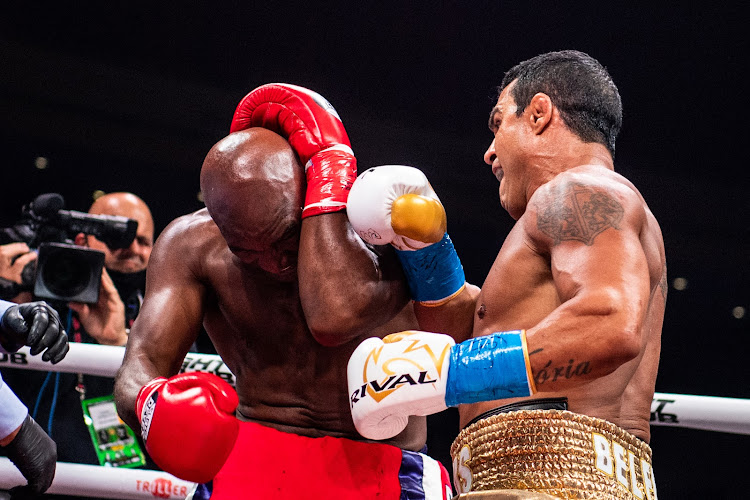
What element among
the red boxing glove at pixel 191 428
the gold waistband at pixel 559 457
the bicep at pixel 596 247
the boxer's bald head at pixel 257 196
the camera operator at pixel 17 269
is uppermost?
the bicep at pixel 596 247

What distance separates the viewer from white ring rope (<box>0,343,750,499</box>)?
2025 mm

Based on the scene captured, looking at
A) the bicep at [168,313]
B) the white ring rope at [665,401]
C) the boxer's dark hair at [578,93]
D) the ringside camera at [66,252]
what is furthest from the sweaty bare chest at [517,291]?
the ringside camera at [66,252]

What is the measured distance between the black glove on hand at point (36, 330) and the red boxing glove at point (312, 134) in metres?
0.80

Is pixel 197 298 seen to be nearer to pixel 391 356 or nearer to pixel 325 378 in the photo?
pixel 325 378

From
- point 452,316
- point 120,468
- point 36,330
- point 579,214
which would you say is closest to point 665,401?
point 452,316

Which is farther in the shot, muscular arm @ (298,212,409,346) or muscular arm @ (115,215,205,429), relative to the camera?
muscular arm @ (115,215,205,429)

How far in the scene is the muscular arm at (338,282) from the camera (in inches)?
55.3

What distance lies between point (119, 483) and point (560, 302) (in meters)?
1.48

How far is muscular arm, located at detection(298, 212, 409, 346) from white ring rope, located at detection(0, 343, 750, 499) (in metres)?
0.80

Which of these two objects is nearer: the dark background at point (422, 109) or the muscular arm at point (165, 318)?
the muscular arm at point (165, 318)

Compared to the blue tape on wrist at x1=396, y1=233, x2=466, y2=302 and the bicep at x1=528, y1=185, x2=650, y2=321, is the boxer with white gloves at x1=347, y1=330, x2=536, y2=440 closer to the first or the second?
the bicep at x1=528, y1=185, x2=650, y2=321

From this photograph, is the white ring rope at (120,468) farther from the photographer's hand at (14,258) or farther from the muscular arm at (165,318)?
the photographer's hand at (14,258)

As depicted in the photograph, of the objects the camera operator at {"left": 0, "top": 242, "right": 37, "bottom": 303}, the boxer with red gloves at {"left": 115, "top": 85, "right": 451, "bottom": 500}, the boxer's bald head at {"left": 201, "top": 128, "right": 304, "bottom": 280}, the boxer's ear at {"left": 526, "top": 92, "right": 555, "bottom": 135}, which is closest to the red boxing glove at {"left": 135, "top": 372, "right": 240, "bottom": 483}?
the boxer with red gloves at {"left": 115, "top": 85, "right": 451, "bottom": 500}

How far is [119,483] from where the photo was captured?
6.74 feet
